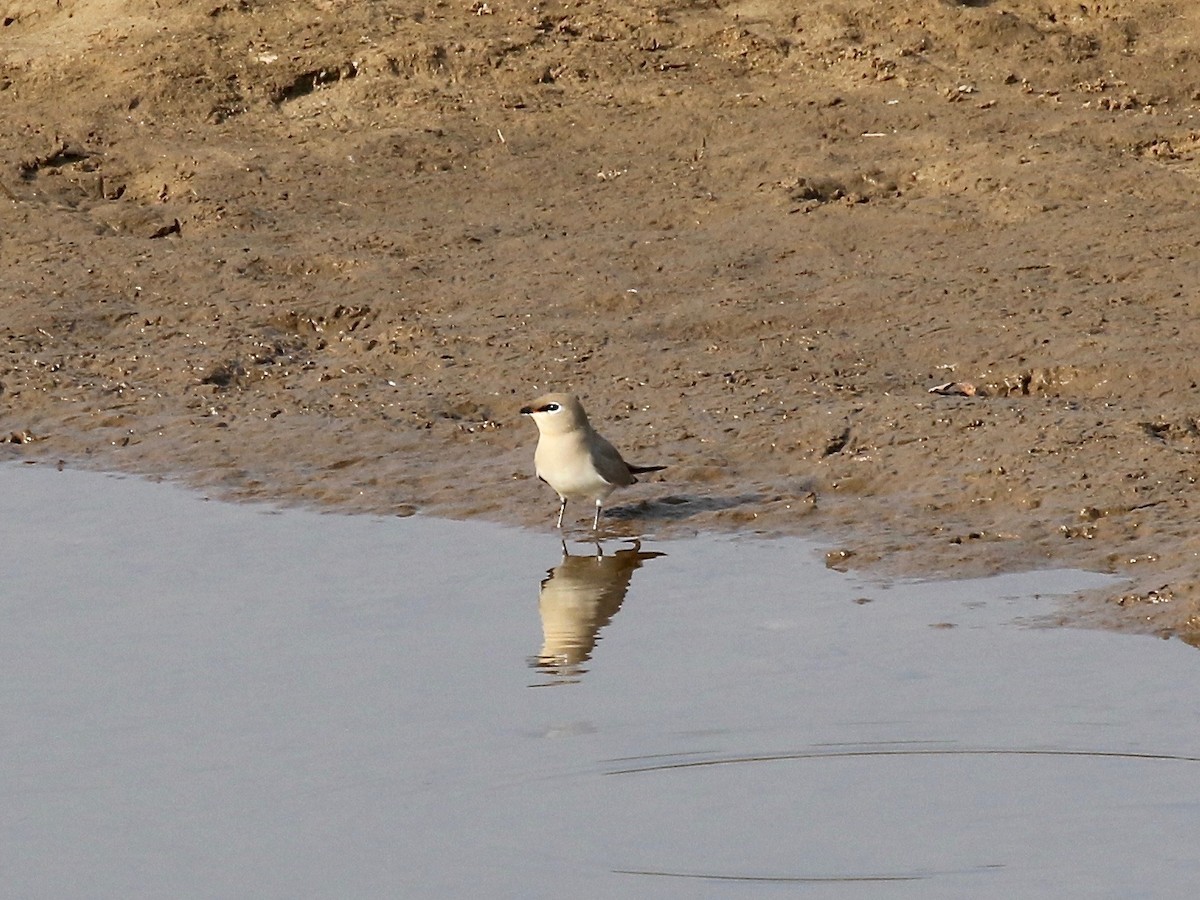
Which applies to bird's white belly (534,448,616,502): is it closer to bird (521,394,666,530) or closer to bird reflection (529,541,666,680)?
bird (521,394,666,530)

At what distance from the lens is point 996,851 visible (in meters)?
4.91

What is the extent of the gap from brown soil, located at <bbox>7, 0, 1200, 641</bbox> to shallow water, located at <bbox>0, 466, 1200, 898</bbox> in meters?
0.64

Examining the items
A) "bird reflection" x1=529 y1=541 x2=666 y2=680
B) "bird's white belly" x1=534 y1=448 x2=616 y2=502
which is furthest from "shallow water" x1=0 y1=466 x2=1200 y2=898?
"bird's white belly" x1=534 y1=448 x2=616 y2=502

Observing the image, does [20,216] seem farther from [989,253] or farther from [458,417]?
[989,253]

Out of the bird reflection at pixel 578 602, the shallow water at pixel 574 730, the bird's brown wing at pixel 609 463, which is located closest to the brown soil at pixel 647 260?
the bird's brown wing at pixel 609 463

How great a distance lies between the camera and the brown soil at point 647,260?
8.05 metres

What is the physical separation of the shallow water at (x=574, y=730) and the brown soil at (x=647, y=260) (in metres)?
0.64

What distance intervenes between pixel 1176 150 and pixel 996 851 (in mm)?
6414

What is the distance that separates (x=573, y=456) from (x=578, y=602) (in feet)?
2.41

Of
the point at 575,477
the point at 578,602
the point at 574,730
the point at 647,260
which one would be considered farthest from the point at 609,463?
the point at 647,260

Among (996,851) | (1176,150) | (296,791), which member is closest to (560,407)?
(296,791)

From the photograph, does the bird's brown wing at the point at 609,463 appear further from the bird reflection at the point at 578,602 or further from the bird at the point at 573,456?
the bird reflection at the point at 578,602

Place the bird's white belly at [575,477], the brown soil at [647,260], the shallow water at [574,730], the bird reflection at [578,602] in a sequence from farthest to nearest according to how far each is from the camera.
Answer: the brown soil at [647,260]
the bird's white belly at [575,477]
the bird reflection at [578,602]
the shallow water at [574,730]

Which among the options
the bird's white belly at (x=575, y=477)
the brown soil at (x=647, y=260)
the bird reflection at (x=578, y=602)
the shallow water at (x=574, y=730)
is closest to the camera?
the shallow water at (x=574, y=730)
